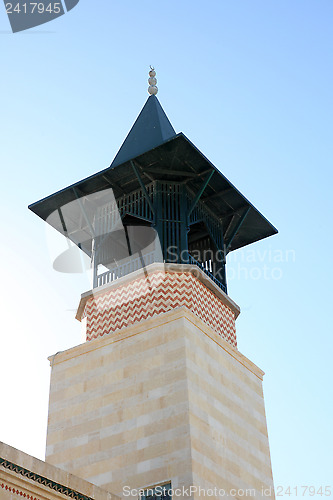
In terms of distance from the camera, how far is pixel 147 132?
16.6 metres

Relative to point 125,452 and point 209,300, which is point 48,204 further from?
point 125,452

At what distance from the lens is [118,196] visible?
16.0 metres

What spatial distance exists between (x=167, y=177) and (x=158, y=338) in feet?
13.0

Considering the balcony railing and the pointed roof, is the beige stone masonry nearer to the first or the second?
the balcony railing

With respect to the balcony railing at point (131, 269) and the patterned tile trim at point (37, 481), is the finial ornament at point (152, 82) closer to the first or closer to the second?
the balcony railing at point (131, 269)

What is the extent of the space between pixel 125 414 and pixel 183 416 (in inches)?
47.6

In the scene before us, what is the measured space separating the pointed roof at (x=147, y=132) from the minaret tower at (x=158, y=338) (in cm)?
5

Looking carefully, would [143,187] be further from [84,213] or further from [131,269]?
[131,269]

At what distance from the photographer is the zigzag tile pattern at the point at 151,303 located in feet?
45.7

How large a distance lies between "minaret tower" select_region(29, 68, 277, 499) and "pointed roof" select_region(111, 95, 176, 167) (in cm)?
5

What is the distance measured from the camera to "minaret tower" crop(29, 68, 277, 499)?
39.5 feet

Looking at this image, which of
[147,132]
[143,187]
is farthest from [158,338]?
[147,132]

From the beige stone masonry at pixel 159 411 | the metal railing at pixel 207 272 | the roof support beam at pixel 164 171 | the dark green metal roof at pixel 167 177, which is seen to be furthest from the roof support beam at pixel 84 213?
the beige stone masonry at pixel 159 411

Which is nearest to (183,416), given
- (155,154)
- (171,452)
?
(171,452)
